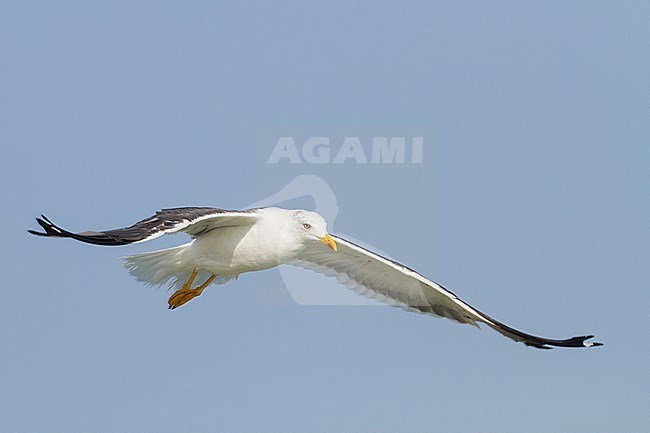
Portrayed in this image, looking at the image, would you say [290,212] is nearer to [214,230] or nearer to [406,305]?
[214,230]

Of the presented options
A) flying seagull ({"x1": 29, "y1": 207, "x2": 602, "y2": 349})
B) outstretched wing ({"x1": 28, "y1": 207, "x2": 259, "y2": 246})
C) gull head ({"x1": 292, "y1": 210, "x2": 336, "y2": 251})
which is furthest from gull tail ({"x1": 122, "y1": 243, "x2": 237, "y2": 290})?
gull head ({"x1": 292, "y1": 210, "x2": 336, "y2": 251})

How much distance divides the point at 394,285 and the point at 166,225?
Result: 3817 millimetres

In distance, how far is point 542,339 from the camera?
11531 mm

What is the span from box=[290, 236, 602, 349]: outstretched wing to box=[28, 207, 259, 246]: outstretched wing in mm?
1520

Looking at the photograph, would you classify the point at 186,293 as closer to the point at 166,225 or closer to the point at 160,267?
the point at 160,267

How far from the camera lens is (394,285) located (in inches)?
479

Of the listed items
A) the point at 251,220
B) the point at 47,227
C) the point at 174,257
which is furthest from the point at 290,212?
the point at 47,227

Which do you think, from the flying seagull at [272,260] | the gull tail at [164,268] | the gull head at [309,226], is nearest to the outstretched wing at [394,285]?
the flying seagull at [272,260]

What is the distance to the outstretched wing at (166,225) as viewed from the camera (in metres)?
8.35

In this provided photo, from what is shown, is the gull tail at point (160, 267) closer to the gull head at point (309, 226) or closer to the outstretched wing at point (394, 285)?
the gull head at point (309, 226)

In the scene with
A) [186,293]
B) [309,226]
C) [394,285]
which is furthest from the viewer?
[394,285]

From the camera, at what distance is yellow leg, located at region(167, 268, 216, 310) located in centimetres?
1101

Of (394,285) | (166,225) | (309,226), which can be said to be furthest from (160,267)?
(394,285)

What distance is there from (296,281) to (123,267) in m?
2.08
